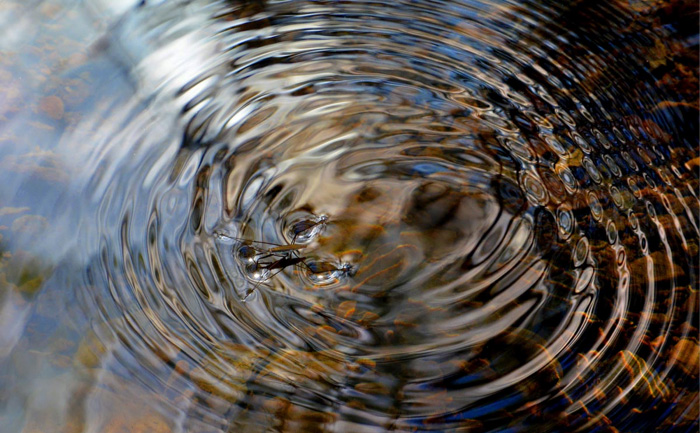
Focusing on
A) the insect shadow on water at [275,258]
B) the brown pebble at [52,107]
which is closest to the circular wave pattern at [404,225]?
the insect shadow on water at [275,258]

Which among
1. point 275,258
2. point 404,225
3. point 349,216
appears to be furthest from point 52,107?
point 404,225

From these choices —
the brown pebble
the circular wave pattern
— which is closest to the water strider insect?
the circular wave pattern

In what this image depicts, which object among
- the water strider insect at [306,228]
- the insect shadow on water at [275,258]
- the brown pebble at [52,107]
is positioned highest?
the brown pebble at [52,107]

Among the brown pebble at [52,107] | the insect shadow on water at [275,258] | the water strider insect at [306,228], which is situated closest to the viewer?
the insect shadow on water at [275,258]

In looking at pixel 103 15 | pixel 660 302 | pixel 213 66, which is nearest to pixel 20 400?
pixel 213 66

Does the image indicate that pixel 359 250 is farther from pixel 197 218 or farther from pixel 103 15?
pixel 103 15

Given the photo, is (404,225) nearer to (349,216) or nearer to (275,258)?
(349,216)

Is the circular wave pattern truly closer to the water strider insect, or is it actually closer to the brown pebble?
the water strider insect

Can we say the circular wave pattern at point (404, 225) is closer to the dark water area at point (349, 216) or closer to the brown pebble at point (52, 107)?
the dark water area at point (349, 216)
